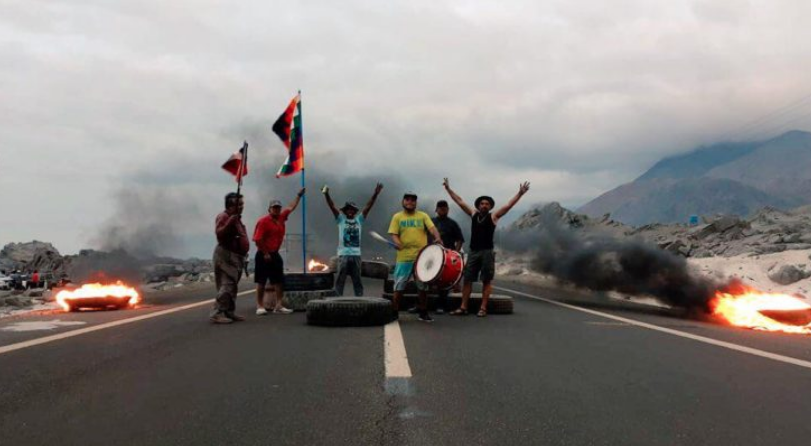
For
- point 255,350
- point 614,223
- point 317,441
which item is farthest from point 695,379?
point 614,223

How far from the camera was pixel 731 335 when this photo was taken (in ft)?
29.3

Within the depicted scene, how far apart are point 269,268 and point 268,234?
58cm

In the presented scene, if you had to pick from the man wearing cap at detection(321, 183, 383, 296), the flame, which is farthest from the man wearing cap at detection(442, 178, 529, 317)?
the flame

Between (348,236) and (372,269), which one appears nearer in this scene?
(348,236)

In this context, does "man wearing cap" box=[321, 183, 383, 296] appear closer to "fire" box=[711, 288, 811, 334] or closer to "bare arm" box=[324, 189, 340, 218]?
"bare arm" box=[324, 189, 340, 218]

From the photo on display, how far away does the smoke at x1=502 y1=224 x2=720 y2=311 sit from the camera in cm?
1480

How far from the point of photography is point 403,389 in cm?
490

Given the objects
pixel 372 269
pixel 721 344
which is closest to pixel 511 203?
pixel 721 344

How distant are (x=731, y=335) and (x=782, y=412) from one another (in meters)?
5.00

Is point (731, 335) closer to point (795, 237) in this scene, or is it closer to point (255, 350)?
point (255, 350)

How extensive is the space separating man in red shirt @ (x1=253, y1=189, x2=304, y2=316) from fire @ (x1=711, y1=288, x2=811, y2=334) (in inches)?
310

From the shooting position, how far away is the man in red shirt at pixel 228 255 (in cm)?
966

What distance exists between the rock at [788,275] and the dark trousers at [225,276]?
1622 centimetres

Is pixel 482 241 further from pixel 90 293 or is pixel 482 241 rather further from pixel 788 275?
pixel 788 275
